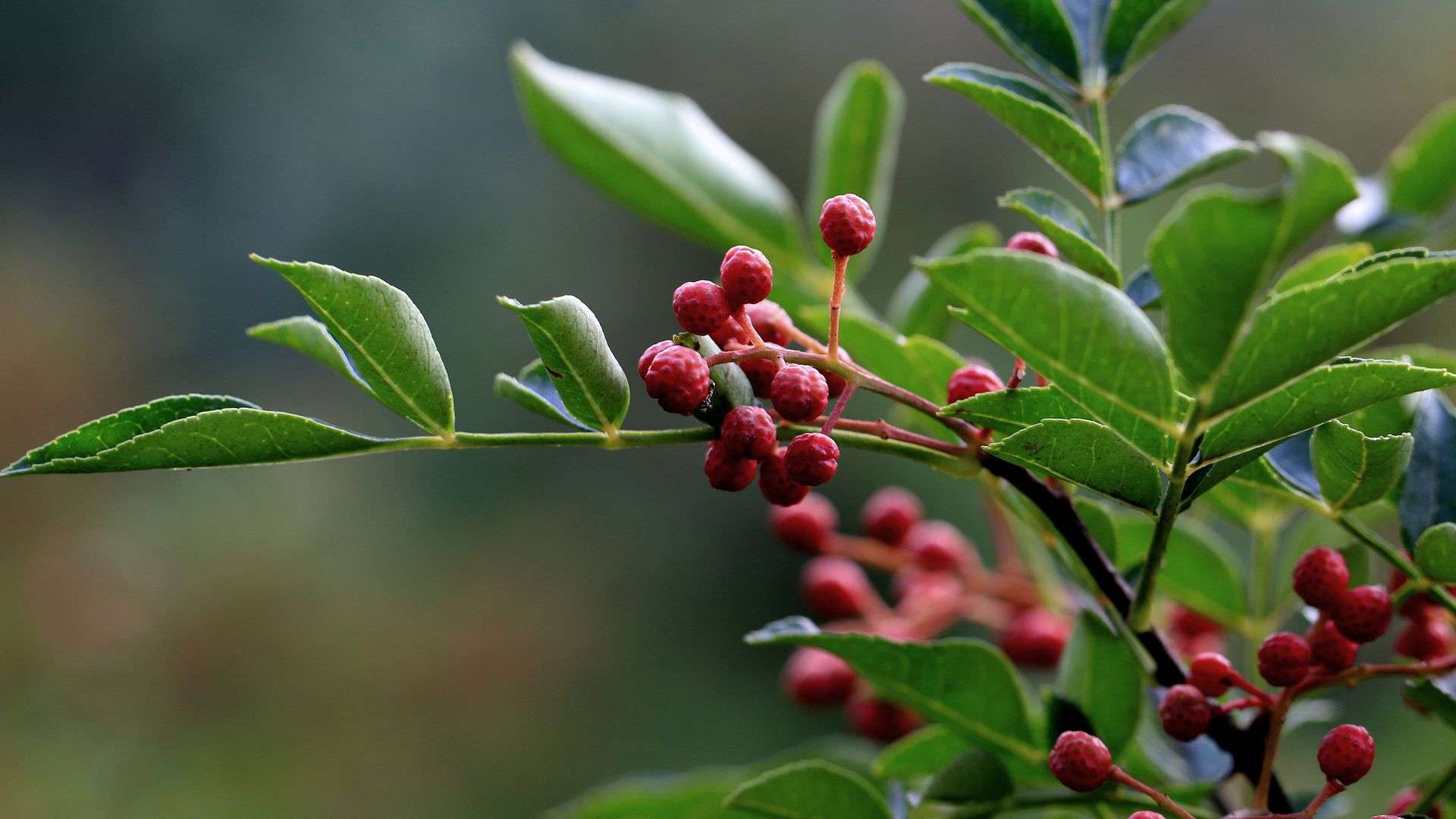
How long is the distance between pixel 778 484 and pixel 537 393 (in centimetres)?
15

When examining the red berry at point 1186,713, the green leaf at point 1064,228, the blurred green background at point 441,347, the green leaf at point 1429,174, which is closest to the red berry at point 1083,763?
the red berry at point 1186,713

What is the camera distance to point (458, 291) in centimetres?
570

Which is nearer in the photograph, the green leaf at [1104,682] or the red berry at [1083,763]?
the red berry at [1083,763]

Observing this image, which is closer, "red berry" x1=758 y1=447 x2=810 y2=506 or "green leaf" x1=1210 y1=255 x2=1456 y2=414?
"green leaf" x1=1210 y1=255 x2=1456 y2=414

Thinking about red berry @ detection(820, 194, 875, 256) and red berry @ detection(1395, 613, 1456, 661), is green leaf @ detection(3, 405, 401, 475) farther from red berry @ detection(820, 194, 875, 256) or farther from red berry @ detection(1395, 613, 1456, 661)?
red berry @ detection(1395, 613, 1456, 661)

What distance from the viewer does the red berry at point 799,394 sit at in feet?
1.97

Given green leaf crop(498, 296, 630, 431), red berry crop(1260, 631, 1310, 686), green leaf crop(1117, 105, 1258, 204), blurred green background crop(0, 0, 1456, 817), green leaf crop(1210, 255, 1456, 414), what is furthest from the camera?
blurred green background crop(0, 0, 1456, 817)

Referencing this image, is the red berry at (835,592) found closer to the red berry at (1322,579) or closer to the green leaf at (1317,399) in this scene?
the red berry at (1322,579)

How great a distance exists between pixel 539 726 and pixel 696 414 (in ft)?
14.6

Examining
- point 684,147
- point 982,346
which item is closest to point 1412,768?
point 982,346

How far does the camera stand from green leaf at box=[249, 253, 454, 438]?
2.01ft

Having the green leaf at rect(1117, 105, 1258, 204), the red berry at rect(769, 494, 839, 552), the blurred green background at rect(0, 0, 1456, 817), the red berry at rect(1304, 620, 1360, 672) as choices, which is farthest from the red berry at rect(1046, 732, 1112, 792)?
the blurred green background at rect(0, 0, 1456, 817)

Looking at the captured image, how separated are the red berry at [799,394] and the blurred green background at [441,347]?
10.3 feet

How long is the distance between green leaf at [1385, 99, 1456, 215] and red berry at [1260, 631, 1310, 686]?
602 millimetres
